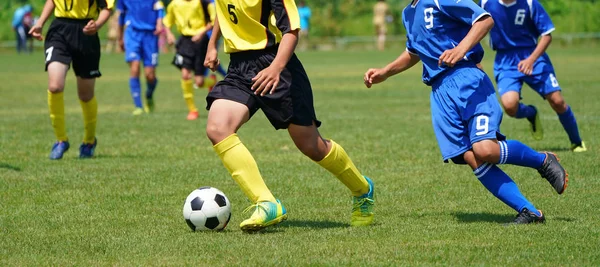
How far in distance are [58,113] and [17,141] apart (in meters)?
Answer: 2.02

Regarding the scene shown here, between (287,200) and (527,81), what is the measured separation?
11.0 feet

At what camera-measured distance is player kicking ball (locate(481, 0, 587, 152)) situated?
9.13 m

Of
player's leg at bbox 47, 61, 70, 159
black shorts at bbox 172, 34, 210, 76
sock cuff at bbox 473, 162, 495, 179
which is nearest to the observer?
sock cuff at bbox 473, 162, 495, 179

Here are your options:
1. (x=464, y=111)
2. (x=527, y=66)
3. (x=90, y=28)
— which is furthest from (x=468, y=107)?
(x=90, y=28)

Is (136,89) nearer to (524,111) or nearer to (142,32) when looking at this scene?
(142,32)

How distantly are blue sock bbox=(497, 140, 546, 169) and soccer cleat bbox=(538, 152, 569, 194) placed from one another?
35 mm

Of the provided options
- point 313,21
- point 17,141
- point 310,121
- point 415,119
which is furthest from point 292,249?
point 313,21

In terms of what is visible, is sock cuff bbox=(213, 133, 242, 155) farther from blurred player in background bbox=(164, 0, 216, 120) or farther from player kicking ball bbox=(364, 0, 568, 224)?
blurred player in background bbox=(164, 0, 216, 120)

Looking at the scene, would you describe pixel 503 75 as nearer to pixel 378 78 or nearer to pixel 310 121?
pixel 378 78

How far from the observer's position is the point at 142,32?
1513cm

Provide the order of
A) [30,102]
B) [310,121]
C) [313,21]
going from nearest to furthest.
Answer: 1. [310,121]
2. [30,102]
3. [313,21]

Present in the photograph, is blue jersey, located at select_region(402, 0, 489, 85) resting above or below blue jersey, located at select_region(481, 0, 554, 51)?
above

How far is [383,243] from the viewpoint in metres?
5.36

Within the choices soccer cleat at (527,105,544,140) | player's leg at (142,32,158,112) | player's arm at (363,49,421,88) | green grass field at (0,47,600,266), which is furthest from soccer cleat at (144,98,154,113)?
player's arm at (363,49,421,88)
